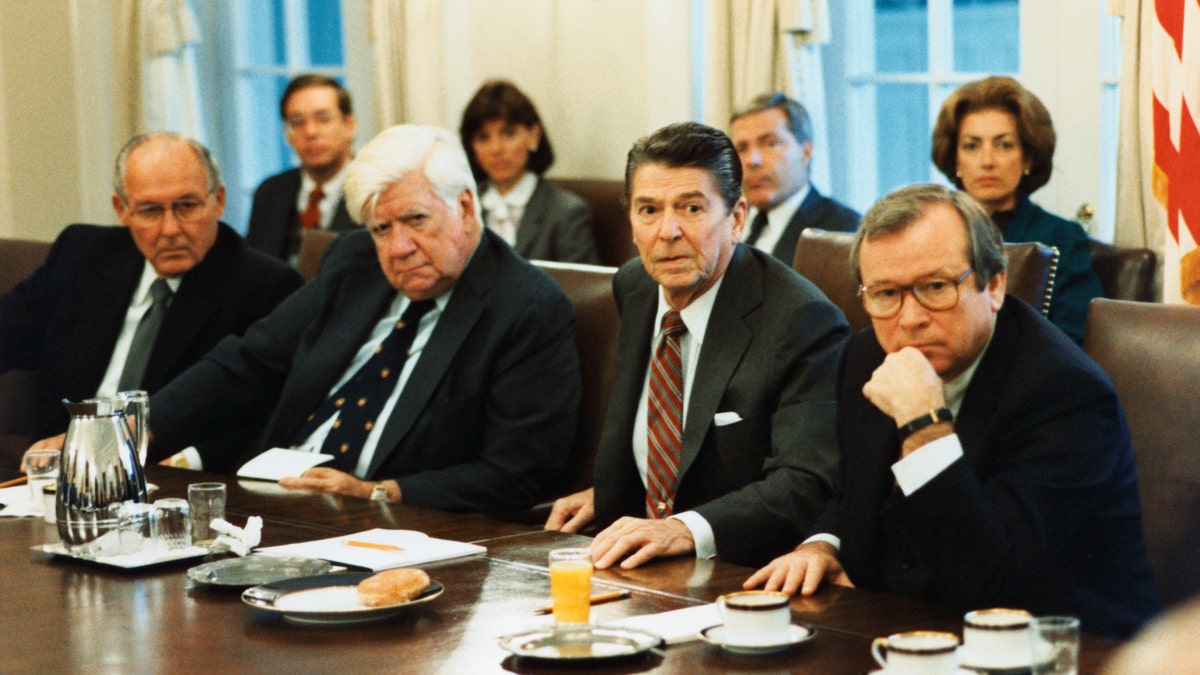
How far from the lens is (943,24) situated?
16.2 ft

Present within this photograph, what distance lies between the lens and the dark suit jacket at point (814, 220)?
462 centimetres

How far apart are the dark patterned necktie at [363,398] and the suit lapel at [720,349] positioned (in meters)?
0.84

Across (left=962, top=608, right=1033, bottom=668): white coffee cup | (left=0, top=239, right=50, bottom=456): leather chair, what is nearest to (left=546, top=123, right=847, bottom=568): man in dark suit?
(left=962, top=608, right=1033, bottom=668): white coffee cup

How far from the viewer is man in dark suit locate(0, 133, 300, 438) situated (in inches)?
158

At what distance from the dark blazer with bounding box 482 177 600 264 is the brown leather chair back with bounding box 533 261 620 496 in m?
1.99

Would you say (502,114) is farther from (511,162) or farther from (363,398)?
(363,398)

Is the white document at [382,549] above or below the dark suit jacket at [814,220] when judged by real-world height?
below

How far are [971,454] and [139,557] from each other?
1260mm

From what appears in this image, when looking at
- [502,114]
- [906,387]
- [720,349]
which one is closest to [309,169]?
[502,114]

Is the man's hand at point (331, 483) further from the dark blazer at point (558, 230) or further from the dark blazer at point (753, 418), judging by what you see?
the dark blazer at point (558, 230)

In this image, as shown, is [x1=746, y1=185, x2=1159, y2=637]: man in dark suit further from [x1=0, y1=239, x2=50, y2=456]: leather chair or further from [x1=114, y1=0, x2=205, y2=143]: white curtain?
[x1=114, y1=0, x2=205, y2=143]: white curtain

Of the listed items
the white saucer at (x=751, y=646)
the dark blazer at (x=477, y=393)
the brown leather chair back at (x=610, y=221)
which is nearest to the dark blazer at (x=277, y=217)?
the brown leather chair back at (x=610, y=221)

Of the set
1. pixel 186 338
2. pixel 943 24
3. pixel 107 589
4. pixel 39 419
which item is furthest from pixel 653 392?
pixel 943 24

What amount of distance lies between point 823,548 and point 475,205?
4.76 ft
